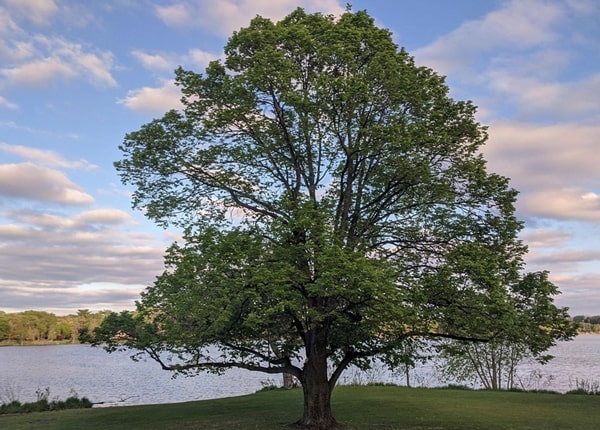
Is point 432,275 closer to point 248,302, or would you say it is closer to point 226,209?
point 248,302

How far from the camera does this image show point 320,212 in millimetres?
16422

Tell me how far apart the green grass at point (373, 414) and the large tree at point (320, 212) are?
309 centimetres

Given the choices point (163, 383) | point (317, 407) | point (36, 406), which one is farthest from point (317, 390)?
point (163, 383)

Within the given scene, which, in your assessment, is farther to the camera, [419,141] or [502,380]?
[502,380]

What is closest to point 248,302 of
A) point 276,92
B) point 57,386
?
point 276,92

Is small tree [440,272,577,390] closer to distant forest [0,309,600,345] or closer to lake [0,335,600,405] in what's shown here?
lake [0,335,600,405]

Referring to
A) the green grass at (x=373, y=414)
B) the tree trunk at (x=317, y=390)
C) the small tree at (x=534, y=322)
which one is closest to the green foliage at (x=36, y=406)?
the green grass at (x=373, y=414)

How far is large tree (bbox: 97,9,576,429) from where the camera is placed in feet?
54.4

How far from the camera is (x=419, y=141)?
18031 millimetres

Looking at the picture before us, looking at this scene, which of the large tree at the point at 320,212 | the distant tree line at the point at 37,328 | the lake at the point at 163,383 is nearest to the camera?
the large tree at the point at 320,212

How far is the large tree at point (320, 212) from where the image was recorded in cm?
1658

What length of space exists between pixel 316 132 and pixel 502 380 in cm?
3534

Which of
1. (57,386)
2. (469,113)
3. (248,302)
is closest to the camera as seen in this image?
(248,302)

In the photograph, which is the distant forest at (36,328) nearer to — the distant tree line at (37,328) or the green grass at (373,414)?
the distant tree line at (37,328)
